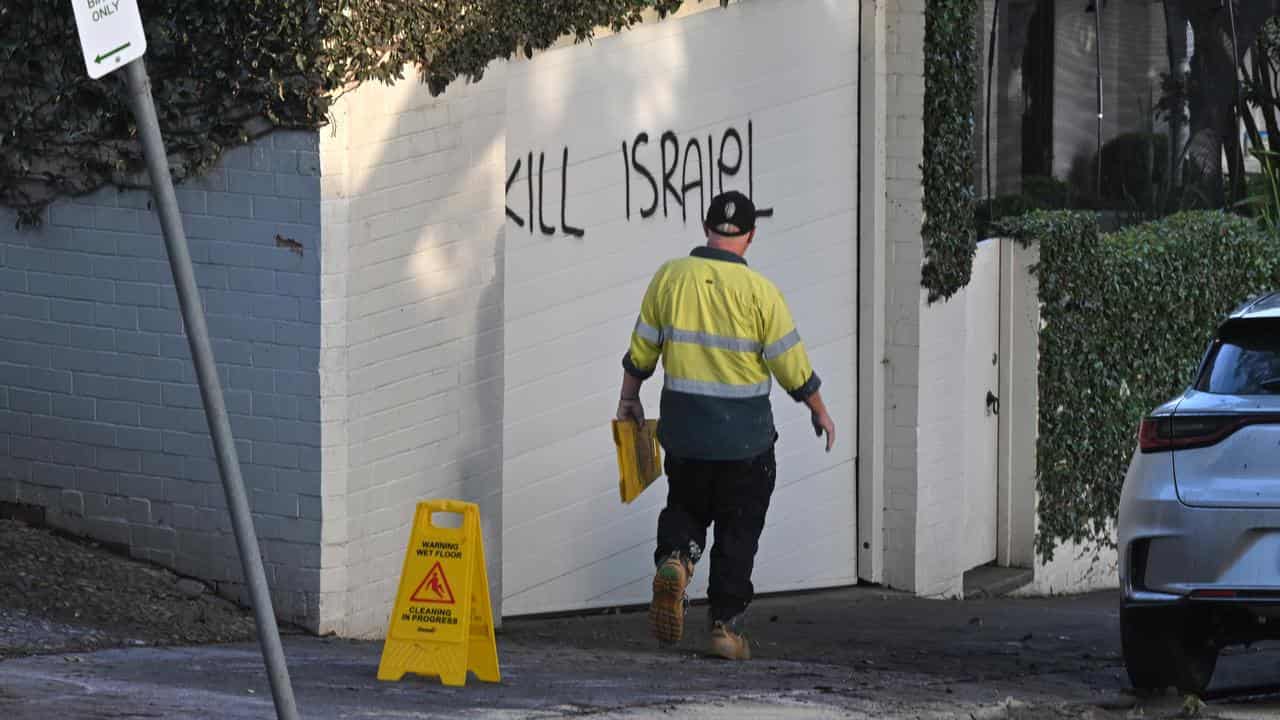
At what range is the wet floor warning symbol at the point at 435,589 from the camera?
693cm

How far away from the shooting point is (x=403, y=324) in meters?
7.86

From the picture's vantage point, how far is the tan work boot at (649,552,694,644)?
7.81 m

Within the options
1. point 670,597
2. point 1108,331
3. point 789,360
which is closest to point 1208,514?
point 789,360

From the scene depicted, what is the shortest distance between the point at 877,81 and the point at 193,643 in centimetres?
494

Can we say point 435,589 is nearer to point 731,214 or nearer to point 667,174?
point 731,214

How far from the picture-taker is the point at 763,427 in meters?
7.98

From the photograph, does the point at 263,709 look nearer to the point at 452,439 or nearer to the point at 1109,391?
the point at 452,439

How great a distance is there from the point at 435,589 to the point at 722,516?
1527 mm

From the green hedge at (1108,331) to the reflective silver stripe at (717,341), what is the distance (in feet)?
14.9

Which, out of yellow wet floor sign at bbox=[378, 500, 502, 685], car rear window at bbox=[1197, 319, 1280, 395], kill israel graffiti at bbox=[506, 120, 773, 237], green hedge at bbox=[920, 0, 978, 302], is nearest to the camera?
yellow wet floor sign at bbox=[378, 500, 502, 685]

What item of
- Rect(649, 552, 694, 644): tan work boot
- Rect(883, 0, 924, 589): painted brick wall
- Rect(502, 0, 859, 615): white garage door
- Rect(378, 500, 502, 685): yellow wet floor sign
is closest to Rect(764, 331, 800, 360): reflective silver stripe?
Rect(649, 552, 694, 644): tan work boot

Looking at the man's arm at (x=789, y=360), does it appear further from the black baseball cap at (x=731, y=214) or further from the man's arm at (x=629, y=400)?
the man's arm at (x=629, y=400)

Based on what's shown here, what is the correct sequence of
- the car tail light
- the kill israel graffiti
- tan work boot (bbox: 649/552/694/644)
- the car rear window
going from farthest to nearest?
the kill israel graffiti, tan work boot (bbox: 649/552/694/644), the car rear window, the car tail light

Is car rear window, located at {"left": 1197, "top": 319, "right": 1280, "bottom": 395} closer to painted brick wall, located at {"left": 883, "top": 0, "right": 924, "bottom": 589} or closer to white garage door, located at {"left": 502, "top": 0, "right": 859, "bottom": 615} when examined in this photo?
white garage door, located at {"left": 502, "top": 0, "right": 859, "bottom": 615}
